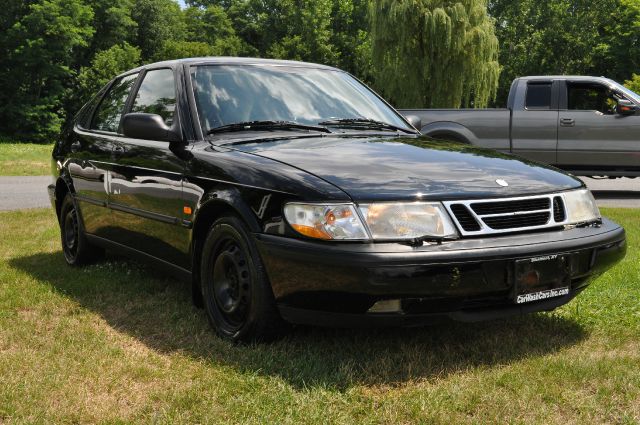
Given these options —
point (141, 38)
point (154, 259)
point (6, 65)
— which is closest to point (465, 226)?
point (154, 259)

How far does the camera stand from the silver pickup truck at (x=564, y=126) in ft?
37.9

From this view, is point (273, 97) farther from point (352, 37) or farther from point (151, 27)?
point (151, 27)

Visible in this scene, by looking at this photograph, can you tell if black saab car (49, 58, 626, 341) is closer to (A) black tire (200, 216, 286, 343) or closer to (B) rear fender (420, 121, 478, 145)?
(A) black tire (200, 216, 286, 343)

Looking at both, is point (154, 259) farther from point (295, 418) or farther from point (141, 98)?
point (295, 418)

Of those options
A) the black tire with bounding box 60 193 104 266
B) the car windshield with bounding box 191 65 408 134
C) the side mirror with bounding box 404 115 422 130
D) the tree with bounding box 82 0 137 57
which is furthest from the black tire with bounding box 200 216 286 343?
the tree with bounding box 82 0 137 57

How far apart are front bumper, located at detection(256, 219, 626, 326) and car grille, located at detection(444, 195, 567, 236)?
0.05 metres

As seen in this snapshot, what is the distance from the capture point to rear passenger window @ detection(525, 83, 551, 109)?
11695 mm

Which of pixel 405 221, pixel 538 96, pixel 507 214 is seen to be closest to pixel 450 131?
pixel 538 96

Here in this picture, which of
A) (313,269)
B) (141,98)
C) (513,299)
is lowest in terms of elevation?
(513,299)

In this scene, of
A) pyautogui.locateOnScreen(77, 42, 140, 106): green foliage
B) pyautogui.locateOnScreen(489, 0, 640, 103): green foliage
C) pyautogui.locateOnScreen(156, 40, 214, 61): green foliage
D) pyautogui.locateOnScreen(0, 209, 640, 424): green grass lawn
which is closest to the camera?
pyautogui.locateOnScreen(0, 209, 640, 424): green grass lawn

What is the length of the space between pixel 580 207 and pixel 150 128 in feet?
7.71

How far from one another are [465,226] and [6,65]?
4998 centimetres

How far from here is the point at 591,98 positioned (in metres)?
11.8

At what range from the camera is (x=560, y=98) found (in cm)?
1163
